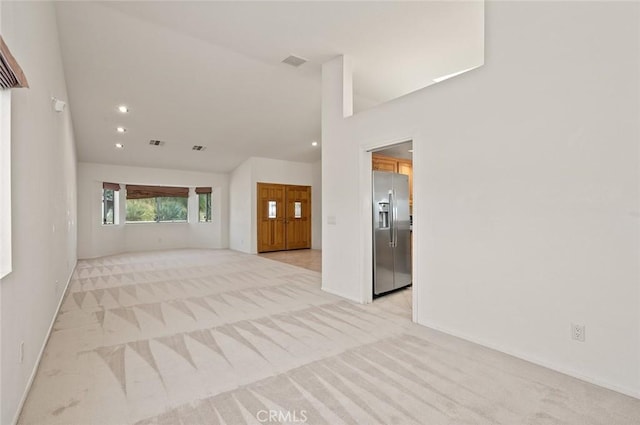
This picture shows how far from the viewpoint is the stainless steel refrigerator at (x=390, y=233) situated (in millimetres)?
4203

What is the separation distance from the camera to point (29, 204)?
7.14 ft

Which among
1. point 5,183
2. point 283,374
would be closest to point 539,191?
point 283,374

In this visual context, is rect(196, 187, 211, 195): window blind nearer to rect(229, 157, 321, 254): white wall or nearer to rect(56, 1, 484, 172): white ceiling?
rect(229, 157, 321, 254): white wall

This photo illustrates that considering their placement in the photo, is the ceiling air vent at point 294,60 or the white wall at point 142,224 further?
the white wall at point 142,224

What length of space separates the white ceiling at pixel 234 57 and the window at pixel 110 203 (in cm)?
186

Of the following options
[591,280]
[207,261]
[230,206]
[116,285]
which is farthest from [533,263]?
[230,206]

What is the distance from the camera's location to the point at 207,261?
736 centimetres

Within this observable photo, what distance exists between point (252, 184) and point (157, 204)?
355 centimetres

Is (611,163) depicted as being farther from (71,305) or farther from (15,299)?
(71,305)

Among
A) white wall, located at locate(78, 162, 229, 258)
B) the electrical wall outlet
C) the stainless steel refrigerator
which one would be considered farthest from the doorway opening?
white wall, located at locate(78, 162, 229, 258)

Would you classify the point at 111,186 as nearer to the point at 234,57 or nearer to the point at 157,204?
the point at 157,204

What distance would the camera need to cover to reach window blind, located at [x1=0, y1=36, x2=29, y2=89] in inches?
55.9

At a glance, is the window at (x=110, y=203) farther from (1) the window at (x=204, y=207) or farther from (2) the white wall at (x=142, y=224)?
(1) the window at (x=204, y=207)

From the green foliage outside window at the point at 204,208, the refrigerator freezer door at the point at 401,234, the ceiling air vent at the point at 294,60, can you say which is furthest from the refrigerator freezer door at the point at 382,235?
the green foliage outside window at the point at 204,208
